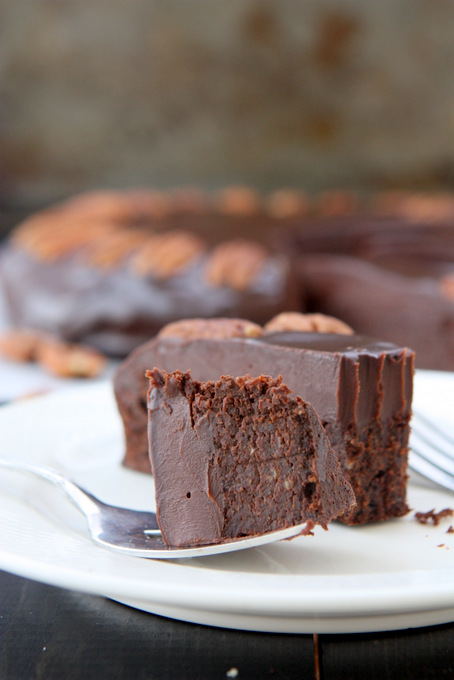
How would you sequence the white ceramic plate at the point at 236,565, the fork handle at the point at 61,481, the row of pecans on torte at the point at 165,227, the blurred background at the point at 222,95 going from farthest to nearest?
the blurred background at the point at 222,95 → the row of pecans on torte at the point at 165,227 → the fork handle at the point at 61,481 → the white ceramic plate at the point at 236,565

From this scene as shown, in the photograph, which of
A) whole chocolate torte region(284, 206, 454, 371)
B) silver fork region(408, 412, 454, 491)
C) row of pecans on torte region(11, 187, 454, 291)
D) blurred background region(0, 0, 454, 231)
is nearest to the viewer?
silver fork region(408, 412, 454, 491)

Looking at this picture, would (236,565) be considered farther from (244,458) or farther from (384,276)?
(384,276)

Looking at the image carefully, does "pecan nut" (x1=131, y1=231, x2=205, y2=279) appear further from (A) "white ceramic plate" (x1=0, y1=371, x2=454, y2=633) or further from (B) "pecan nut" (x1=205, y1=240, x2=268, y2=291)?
(A) "white ceramic plate" (x1=0, y1=371, x2=454, y2=633)

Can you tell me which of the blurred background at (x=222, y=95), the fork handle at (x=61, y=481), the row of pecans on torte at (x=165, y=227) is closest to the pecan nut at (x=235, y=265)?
the row of pecans on torte at (x=165, y=227)

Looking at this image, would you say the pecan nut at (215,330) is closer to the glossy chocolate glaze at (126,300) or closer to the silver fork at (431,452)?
the silver fork at (431,452)

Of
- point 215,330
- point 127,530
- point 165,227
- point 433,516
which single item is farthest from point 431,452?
point 165,227

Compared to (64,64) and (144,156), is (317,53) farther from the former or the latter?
(64,64)

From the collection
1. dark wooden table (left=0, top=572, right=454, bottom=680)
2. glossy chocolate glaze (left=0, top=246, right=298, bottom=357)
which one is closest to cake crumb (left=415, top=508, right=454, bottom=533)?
dark wooden table (left=0, top=572, right=454, bottom=680)

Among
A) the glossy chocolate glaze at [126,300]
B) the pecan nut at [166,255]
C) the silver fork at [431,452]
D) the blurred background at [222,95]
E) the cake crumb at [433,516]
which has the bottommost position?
the cake crumb at [433,516]
